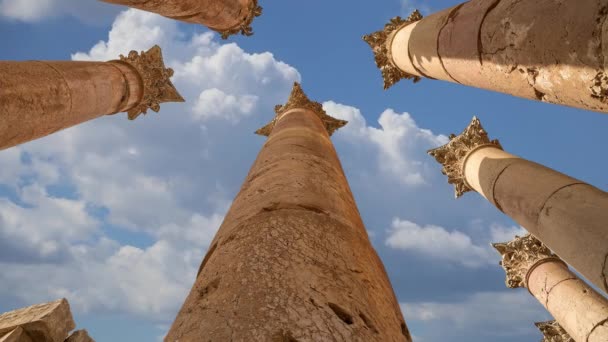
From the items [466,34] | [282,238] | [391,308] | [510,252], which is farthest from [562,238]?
[510,252]

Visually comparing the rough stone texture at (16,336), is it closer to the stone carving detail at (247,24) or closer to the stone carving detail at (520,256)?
the stone carving detail at (247,24)

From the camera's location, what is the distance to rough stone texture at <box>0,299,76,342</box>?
6.95 m

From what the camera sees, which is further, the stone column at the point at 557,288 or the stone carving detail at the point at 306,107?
the stone carving detail at the point at 306,107

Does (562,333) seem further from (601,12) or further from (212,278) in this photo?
(212,278)

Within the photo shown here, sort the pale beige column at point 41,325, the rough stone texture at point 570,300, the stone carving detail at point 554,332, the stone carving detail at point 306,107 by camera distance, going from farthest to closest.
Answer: the stone carving detail at point 306,107
the stone carving detail at point 554,332
the rough stone texture at point 570,300
the pale beige column at point 41,325

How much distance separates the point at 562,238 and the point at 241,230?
16.1ft

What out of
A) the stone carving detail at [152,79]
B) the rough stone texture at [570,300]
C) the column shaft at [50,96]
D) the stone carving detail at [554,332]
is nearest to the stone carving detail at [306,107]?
the stone carving detail at [152,79]

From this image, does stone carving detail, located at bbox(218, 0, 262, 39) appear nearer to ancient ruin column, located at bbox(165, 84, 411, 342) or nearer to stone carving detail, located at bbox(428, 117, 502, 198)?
stone carving detail, located at bbox(428, 117, 502, 198)

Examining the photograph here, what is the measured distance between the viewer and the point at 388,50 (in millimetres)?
11938

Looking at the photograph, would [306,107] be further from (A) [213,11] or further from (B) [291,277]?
(B) [291,277]

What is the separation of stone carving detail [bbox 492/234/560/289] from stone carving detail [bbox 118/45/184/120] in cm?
1076

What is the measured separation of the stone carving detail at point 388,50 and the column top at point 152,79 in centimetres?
617

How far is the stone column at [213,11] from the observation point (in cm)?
918

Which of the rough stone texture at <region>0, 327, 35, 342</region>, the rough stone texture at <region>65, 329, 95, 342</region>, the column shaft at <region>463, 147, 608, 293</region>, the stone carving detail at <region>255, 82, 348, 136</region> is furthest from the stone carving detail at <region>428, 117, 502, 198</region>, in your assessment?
the rough stone texture at <region>0, 327, 35, 342</region>
